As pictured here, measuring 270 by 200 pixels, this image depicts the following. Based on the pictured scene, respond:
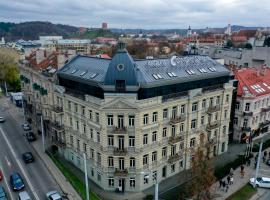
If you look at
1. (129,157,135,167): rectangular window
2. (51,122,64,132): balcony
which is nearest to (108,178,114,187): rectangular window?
(129,157,135,167): rectangular window

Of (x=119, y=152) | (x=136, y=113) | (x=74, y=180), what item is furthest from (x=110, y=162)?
(x=136, y=113)

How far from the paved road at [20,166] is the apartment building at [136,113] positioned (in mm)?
6850

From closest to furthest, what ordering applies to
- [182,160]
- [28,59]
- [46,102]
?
[182,160]
[46,102]
[28,59]

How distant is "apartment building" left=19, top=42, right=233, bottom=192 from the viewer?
1807 inches

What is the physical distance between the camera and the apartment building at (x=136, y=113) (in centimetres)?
4591

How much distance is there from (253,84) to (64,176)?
5282cm

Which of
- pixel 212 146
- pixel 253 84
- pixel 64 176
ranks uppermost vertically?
pixel 253 84

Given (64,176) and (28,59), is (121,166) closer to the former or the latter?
(64,176)

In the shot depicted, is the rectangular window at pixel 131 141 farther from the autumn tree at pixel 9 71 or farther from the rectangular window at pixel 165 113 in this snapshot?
the autumn tree at pixel 9 71

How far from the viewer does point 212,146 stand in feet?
200

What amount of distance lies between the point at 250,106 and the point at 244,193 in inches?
1004

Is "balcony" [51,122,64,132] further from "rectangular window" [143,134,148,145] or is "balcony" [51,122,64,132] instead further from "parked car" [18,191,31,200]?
"rectangular window" [143,134,148,145]

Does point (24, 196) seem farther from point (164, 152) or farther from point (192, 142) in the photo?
point (192, 142)

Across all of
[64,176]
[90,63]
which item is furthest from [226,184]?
[90,63]
